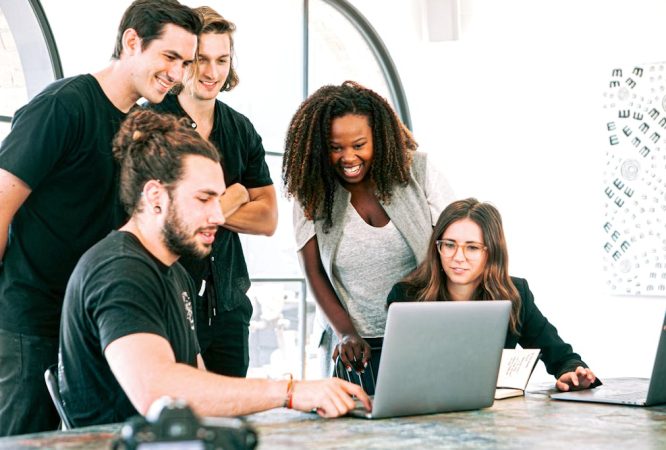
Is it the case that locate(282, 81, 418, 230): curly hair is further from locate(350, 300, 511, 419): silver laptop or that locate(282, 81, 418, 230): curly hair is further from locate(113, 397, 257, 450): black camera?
locate(113, 397, 257, 450): black camera

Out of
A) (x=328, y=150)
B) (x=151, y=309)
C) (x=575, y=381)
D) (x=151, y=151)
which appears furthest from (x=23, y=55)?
(x=575, y=381)

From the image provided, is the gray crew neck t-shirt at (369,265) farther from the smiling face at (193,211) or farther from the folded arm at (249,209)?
the smiling face at (193,211)

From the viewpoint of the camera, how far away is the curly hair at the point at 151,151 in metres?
1.93

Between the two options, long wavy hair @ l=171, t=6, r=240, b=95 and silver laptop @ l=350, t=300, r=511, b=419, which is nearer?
silver laptop @ l=350, t=300, r=511, b=419

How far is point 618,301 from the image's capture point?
4.84 m

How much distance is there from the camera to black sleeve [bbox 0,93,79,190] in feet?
7.10

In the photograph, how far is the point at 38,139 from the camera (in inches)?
85.9

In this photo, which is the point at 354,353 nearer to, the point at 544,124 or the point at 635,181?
the point at 635,181

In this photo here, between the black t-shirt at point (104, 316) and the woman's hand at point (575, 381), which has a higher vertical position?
the black t-shirt at point (104, 316)

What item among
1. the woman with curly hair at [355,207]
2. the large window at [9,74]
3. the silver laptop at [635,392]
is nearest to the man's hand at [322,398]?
the silver laptop at [635,392]

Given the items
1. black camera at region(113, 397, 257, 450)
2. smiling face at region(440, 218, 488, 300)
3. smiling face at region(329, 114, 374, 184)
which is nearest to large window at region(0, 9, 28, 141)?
smiling face at region(329, 114, 374, 184)

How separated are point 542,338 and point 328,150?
32.2 inches

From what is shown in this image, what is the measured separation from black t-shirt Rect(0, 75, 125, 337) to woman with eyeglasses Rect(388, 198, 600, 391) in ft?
2.94

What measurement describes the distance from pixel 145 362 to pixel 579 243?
12.0ft
